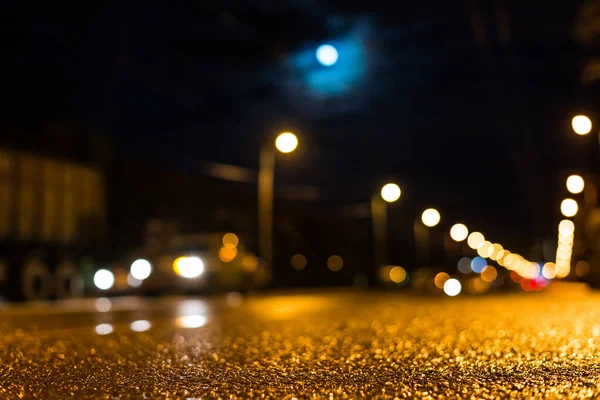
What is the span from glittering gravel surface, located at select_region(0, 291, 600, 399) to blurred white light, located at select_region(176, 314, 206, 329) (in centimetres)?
2

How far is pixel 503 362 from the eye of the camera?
24.7ft

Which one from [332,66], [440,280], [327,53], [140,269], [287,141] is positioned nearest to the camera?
[327,53]

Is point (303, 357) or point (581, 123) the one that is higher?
point (581, 123)

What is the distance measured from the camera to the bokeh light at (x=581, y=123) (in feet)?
76.5

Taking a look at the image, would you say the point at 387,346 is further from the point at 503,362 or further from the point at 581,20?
the point at 581,20

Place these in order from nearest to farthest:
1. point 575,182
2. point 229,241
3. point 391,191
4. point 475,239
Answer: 1. point 229,241
2. point 391,191
3. point 575,182
4. point 475,239

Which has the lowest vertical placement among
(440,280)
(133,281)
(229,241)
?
(440,280)

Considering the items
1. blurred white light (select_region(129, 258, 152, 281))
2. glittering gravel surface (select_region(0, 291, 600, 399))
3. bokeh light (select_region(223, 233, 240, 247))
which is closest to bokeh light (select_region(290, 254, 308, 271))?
bokeh light (select_region(223, 233, 240, 247))

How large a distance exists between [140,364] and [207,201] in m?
34.1

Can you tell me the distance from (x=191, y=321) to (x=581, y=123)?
48.6ft

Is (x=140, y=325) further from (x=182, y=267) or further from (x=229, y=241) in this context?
(x=229, y=241)

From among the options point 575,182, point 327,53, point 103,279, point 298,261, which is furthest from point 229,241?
point 298,261

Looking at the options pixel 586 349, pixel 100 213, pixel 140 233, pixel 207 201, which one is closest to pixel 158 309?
pixel 100 213

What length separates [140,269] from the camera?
22.3 metres
